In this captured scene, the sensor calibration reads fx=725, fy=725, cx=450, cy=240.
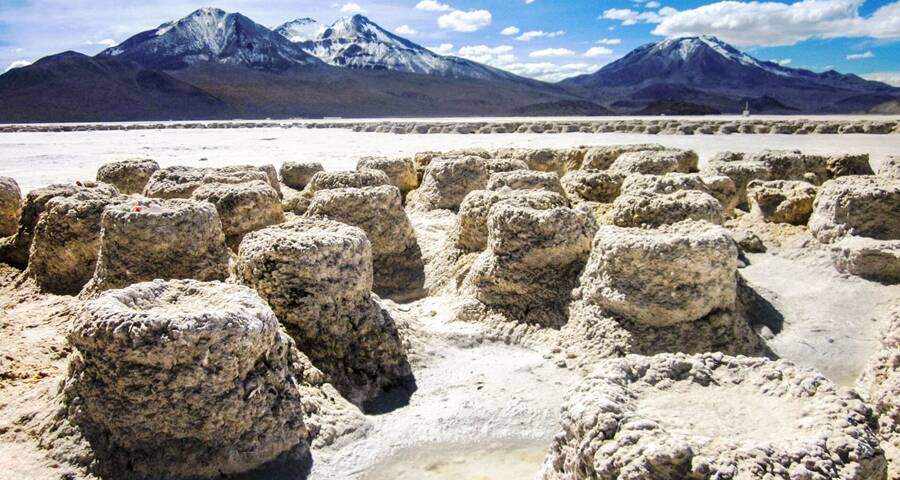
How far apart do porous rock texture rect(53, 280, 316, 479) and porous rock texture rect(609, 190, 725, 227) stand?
9.61 feet

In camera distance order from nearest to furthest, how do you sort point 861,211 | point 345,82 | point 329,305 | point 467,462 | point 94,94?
1. point 467,462
2. point 329,305
3. point 861,211
4. point 94,94
5. point 345,82

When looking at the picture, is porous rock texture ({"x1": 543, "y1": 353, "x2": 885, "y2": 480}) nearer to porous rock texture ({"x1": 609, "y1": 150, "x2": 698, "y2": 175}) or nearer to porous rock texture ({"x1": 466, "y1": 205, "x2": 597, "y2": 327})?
porous rock texture ({"x1": 466, "y1": 205, "x2": 597, "y2": 327})

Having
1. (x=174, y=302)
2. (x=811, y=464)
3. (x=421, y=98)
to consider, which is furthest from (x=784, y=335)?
(x=421, y=98)

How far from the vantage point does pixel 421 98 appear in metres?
51.1

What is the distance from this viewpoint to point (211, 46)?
72812 millimetres

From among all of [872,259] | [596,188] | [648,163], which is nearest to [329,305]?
[596,188]

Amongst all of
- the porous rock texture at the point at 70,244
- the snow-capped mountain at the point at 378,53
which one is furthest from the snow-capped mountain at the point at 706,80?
the porous rock texture at the point at 70,244

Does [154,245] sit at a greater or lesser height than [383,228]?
greater

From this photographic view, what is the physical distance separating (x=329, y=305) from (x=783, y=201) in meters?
4.69

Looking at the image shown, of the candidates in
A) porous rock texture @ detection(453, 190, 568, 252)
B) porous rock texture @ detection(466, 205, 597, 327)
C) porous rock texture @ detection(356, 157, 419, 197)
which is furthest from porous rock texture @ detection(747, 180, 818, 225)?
porous rock texture @ detection(356, 157, 419, 197)

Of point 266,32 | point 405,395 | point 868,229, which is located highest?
point 266,32

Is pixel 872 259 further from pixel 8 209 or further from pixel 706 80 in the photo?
pixel 706 80

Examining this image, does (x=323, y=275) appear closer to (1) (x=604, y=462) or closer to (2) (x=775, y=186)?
(1) (x=604, y=462)

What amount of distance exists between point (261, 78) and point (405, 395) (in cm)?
5631
